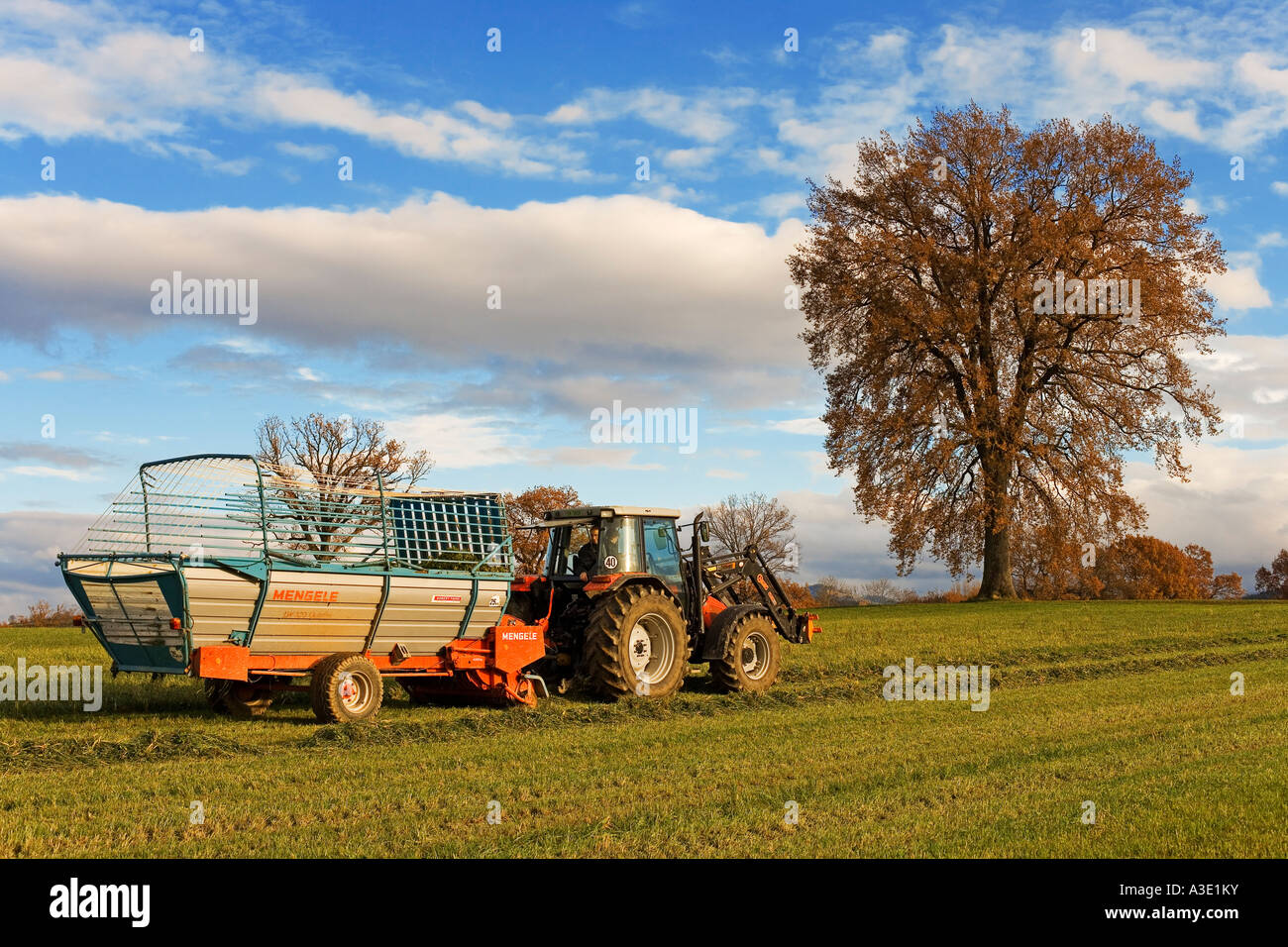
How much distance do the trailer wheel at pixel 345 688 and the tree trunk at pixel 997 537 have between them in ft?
84.5

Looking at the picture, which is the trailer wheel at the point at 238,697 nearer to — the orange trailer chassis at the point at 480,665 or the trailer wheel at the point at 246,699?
the trailer wheel at the point at 246,699

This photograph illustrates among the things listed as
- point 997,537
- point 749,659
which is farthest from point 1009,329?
point 749,659

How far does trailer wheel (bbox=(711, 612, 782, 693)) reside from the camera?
1438 centimetres

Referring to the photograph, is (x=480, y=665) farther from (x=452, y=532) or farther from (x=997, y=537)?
(x=997, y=537)

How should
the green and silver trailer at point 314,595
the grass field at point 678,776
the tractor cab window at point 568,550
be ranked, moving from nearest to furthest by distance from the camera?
the grass field at point 678,776 → the green and silver trailer at point 314,595 → the tractor cab window at point 568,550

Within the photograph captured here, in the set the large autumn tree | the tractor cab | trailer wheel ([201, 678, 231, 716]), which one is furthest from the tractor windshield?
the large autumn tree

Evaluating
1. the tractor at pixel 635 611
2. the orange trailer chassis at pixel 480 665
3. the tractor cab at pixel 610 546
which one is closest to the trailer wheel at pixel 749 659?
the tractor at pixel 635 611

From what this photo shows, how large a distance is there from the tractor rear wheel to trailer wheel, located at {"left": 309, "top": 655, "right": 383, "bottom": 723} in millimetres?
2608

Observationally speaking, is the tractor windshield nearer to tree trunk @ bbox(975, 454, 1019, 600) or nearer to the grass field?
the grass field

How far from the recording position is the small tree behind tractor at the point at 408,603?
1086cm

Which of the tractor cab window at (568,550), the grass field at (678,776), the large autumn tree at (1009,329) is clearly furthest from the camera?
the large autumn tree at (1009,329)
